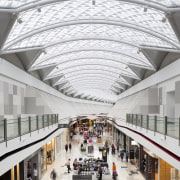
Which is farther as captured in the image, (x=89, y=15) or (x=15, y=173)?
(x=89, y=15)

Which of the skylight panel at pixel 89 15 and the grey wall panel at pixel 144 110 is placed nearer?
the skylight panel at pixel 89 15

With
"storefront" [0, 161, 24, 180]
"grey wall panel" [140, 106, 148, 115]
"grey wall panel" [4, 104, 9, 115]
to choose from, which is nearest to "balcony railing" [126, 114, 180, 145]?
"grey wall panel" [140, 106, 148, 115]

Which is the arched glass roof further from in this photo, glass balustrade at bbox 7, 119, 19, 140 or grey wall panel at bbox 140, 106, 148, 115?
glass balustrade at bbox 7, 119, 19, 140

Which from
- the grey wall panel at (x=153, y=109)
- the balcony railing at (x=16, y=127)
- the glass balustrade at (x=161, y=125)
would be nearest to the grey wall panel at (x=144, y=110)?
the grey wall panel at (x=153, y=109)

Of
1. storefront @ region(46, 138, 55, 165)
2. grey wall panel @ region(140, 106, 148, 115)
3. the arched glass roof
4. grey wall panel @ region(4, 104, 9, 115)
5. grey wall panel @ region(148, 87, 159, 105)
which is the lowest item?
storefront @ region(46, 138, 55, 165)

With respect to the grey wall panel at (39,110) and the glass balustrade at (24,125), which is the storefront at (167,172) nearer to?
the glass balustrade at (24,125)

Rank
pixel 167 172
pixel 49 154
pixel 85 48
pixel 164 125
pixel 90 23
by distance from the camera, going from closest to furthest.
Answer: pixel 164 125 → pixel 167 172 → pixel 90 23 → pixel 85 48 → pixel 49 154

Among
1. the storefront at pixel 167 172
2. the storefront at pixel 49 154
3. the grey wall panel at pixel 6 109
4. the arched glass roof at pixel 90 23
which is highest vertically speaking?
the arched glass roof at pixel 90 23

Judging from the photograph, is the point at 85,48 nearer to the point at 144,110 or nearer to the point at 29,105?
the point at 29,105

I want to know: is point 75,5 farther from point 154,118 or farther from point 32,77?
point 32,77

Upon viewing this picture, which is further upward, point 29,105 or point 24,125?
point 29,105

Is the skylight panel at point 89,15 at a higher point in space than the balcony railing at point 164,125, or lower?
higher

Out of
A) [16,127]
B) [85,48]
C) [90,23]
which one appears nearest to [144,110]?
[85,48]

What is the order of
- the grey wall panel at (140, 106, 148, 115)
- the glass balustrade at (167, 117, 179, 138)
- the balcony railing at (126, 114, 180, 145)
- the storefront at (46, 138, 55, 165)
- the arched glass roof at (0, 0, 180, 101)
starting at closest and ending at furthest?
the glass balustrade at (167, 117, 179, 138)
the balcony railing at (126, 114, 180, 145)
the arched glass roof at (0, 0, 180, 101)
the grey wall panel at (140, 106, 148, 115)
the storefront at (46, 138, 55, 165)
